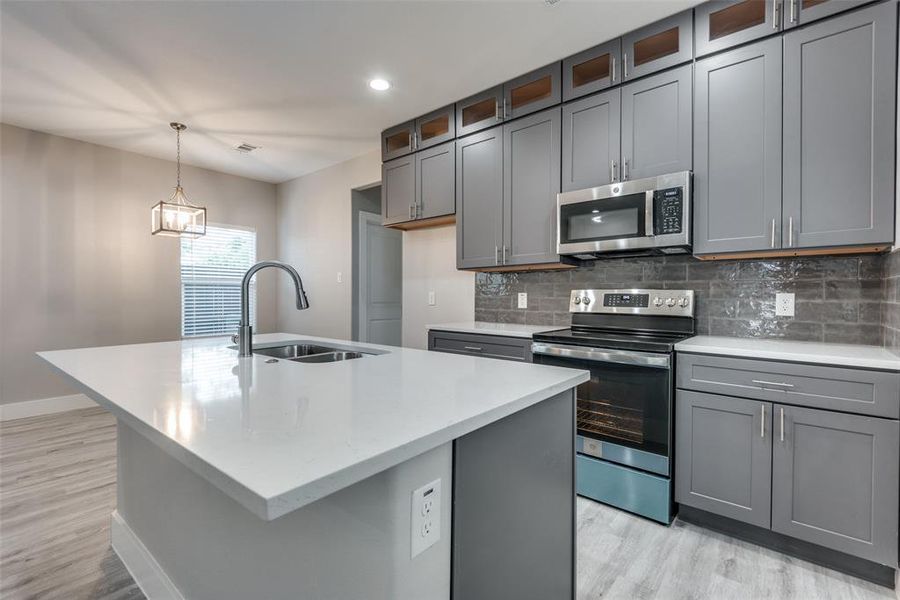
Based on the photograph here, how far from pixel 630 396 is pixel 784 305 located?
3.05ft

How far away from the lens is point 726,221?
2.11 m

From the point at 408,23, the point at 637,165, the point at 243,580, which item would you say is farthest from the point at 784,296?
the point at 243,580

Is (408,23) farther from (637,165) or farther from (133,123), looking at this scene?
(133,123)

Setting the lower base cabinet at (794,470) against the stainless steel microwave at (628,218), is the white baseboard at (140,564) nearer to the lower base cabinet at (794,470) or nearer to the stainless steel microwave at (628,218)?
the lower base cabinet at (794,470)

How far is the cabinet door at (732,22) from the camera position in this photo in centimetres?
199

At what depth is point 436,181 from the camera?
338 centimetres

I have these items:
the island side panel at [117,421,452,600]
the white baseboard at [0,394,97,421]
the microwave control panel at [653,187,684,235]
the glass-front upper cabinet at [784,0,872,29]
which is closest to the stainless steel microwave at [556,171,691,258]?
the microwave control panel at [653,187,684,235]

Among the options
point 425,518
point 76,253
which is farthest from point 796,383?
point 76,253

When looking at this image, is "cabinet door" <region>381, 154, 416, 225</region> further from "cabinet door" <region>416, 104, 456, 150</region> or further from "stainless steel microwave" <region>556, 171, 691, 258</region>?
"stainless steel microwave" <region>556, 171, 691, 258</region>

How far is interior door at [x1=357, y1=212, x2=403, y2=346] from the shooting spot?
4.79 m

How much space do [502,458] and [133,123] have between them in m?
4.30

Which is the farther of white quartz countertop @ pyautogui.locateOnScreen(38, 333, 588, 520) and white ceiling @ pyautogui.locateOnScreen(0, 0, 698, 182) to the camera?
white ceiling @ pyautogui.locateOnScreen(0, 0, 698, 182)

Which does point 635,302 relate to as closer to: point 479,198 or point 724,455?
point 724,455

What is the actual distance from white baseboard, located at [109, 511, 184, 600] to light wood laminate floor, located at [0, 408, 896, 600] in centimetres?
5
